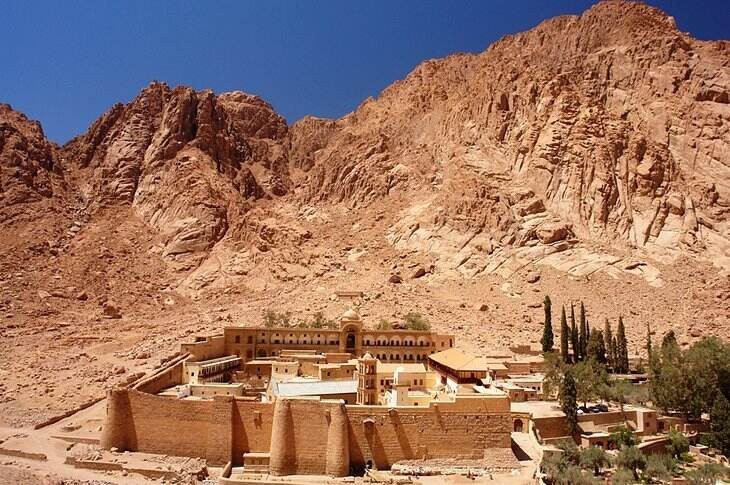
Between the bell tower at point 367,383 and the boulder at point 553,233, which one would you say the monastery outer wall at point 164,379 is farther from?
the boulder at point 553,233

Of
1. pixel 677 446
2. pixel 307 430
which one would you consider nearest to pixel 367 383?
pixel 307 430

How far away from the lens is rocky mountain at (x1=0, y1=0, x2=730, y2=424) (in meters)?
62.9

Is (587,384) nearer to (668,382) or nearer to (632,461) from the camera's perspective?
(668,382)

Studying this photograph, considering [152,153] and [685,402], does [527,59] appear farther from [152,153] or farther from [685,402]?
[685,402]

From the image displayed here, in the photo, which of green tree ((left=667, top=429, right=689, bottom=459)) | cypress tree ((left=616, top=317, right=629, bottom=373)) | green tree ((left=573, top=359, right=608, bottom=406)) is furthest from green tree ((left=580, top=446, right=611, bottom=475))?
cypress tree ((left=616, top=317, right=629, bottom=373))

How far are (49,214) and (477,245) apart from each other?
5142 cm

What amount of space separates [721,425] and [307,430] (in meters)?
19.4

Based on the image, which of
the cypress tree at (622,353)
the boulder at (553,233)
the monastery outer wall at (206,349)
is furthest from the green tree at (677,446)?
the boulder at (553,233)

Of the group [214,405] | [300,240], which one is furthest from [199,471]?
[300,240]

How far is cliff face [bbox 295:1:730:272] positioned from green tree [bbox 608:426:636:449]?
37.2 meters

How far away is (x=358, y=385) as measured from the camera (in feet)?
112

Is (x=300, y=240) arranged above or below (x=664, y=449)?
above

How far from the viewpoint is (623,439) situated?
3169cm

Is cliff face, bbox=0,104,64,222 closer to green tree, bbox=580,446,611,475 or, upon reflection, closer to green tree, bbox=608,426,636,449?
green tree, bbox=608,426,636,449
